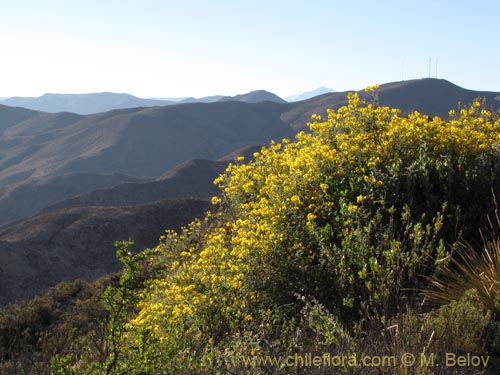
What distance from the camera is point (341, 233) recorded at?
4.93 meters

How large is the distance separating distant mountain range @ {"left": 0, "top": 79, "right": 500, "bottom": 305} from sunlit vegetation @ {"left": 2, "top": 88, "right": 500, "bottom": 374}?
16.9 m

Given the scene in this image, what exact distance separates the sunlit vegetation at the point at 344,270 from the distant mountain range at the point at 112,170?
16.9 meters

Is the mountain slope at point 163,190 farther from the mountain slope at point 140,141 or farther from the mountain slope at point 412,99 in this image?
the mountain slope at point 412,99

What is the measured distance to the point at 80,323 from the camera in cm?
890

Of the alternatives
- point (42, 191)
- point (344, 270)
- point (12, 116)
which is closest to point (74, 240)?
point (344, 270)

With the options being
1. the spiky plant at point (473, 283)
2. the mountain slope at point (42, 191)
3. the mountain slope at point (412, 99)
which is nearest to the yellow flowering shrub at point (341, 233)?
the spiky plant at point (473, 283)

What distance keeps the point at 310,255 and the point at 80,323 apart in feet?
18.6

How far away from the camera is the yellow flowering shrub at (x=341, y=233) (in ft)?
13.5

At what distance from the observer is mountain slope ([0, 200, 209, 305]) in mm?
21797

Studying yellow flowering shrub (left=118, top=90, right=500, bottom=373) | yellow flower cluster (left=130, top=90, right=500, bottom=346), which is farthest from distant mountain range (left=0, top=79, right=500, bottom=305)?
yellow flowering shrub (left=118, top=90, right=500, bottom=373)

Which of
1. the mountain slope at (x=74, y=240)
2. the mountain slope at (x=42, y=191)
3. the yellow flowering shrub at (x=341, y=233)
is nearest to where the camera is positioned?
the yellow flowering shrub at (x=341, y=233)

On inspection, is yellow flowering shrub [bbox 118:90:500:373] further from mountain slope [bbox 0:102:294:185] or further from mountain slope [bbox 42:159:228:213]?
mountain slope [bbox 0:102:294:185]

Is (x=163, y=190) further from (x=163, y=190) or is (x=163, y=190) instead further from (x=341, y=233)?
(x=341, y=233)

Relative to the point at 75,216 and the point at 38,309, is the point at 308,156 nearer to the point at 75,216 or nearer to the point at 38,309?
the point at 38,309
